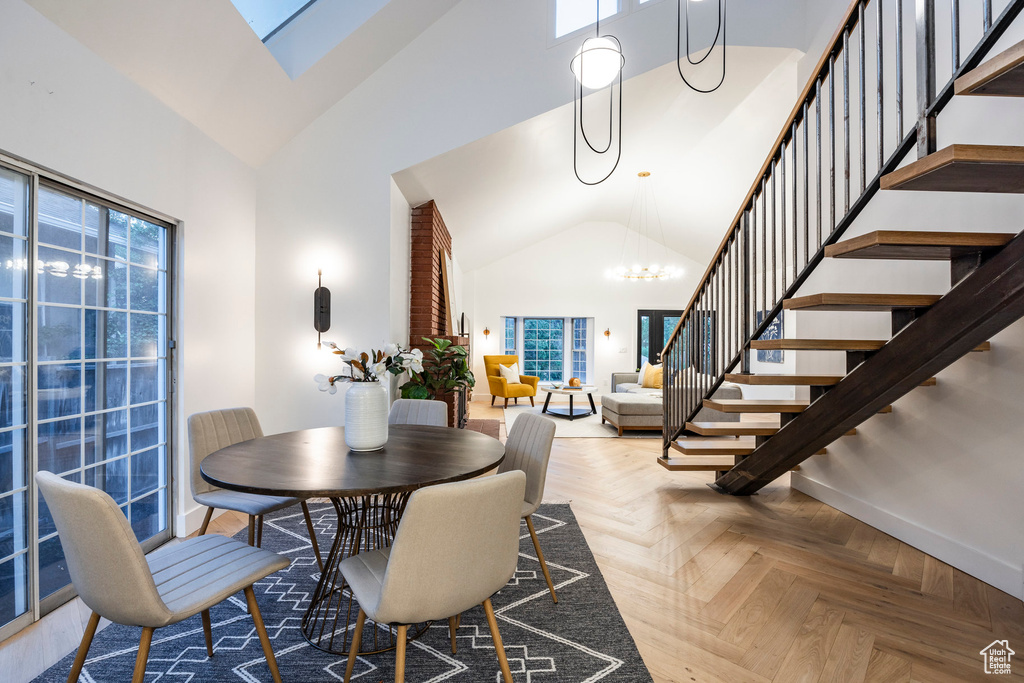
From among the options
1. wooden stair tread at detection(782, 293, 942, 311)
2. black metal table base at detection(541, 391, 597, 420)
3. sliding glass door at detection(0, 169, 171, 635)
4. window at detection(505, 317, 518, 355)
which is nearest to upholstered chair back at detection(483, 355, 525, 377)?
window at detection(505, 317, 518, 355)

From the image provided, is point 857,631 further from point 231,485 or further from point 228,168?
point 228,168

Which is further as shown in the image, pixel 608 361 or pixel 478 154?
pixel 608 361

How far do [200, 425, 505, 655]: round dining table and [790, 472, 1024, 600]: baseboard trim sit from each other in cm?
247

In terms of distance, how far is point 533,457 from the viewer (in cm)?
222

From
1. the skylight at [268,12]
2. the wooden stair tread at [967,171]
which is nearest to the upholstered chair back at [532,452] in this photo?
the wooden stair tread at [967,171]

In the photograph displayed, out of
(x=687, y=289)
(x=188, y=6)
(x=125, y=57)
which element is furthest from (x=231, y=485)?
(x=687, y=289)

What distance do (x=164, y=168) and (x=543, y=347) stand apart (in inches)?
307

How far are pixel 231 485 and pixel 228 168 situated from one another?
9.13 feet

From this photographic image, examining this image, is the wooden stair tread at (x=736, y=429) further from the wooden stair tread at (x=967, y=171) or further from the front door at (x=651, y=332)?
the front door at (x=651, y=332)

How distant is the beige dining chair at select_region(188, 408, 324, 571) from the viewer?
2.17 metres

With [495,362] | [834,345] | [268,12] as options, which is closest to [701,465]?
[834,345]

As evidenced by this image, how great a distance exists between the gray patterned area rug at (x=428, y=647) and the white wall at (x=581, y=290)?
749 cm

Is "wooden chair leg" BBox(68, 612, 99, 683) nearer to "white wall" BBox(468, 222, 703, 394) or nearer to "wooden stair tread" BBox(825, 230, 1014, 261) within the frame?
"wooden stair tread" BBox(825, 230, 1014, 261)

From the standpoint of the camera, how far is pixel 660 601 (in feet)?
7.36
